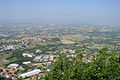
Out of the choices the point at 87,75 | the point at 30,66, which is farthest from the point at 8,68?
the point at 87,75

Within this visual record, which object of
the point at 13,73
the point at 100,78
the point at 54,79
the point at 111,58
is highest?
the point at 111,58

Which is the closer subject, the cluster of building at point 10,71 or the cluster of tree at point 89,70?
the cluster of tree at point 89,70

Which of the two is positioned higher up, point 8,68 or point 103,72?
point 103,72

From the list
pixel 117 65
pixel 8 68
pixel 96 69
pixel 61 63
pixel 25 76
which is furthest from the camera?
pixel 8 68

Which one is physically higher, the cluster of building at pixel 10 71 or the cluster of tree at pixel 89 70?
the cluster of tree at pixel 89 70

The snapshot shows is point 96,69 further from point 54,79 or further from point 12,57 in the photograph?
point 12,57

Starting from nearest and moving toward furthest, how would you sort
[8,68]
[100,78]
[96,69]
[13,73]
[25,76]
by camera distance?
[100,78]
[96,69]
[25,76]
[13,73]
[8,68]

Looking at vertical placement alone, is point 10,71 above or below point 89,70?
below

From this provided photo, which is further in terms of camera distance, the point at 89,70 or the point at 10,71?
the point at 10,71

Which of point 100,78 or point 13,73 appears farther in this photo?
point 13,73

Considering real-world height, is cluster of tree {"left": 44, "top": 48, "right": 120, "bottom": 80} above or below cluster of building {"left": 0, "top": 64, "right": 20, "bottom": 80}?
above

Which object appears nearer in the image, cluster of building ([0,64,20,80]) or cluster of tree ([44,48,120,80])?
cluster of tree ([44,48,120,80])
